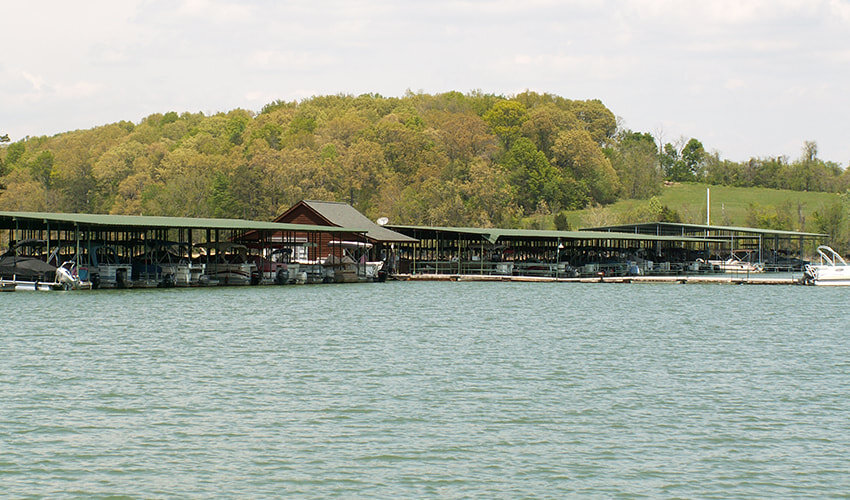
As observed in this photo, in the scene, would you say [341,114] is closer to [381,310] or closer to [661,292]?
[661,292]

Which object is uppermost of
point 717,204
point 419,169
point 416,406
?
point 419,169

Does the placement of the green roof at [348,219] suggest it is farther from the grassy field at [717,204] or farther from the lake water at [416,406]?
the grassy field at [717,204]

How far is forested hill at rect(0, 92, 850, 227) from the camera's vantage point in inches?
4134

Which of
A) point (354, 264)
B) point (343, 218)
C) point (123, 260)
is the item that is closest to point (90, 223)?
point (123, 260)

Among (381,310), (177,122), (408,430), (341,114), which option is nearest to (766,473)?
(408,430)

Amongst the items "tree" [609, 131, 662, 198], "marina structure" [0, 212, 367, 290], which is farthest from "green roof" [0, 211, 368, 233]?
"tree" [609, 131, 662, 198]

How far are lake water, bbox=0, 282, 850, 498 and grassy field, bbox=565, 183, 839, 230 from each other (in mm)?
79723

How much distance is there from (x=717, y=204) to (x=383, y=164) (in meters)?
49.3

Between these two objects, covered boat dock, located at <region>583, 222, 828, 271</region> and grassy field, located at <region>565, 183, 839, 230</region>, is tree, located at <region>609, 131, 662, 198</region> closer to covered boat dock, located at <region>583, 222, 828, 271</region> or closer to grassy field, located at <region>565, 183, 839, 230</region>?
grassy field, located at <region>565, 183, 839, 230</region>

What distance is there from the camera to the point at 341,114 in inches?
5492

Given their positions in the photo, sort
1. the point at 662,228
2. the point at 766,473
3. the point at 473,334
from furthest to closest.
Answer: the point at 662,228 < the point at 473,334 < the point at 766,473

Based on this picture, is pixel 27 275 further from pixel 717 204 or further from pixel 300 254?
pixel 717 204

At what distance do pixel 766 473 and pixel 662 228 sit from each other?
230ft

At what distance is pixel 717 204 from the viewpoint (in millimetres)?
134625
